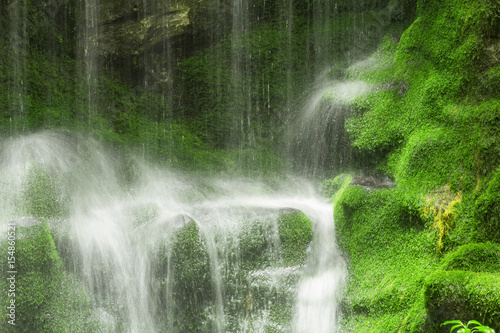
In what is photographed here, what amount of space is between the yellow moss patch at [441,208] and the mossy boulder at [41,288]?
15.7 ft

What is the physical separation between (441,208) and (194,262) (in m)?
3.39

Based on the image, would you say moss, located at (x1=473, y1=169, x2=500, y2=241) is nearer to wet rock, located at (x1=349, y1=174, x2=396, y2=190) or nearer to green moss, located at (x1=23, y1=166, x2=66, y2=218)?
wet rock, located at (x1=349, y1=174, x2=396, y2=190)

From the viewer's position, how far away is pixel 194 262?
238 inches

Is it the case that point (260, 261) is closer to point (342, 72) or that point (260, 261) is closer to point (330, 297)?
point (330, 297)

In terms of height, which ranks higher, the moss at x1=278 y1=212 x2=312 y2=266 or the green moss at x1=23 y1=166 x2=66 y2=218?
the green moss at x1=23 y1=166 x2=66 y2=218

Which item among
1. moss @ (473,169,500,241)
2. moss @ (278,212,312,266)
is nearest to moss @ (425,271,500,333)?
moss @ (473,169,500,241)

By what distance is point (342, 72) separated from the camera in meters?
8.91

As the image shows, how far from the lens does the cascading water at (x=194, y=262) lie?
5855 millimetres

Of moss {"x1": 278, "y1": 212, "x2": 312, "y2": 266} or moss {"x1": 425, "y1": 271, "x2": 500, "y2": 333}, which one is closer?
moss {"x1": 425, "y1": 271, "x2": 500, "y2": 333}

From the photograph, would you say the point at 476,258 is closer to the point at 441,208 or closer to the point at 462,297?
the point at 462,297

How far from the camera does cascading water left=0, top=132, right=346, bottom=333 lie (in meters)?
5.86

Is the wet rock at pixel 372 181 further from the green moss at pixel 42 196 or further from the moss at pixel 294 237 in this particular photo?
the green moss at pixel 42 196

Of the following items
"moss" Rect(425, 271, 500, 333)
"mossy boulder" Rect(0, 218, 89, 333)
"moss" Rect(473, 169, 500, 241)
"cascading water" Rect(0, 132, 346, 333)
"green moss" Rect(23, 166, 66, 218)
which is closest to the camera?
"moss" Rect(425, 271, 500, 333)

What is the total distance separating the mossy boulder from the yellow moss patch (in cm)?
479
